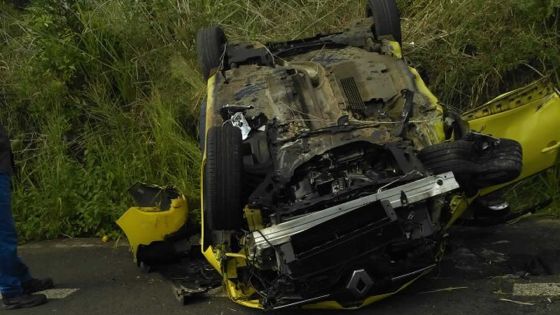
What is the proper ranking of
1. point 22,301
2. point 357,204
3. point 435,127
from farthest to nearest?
point 22,301, point 435,127, point 357,204

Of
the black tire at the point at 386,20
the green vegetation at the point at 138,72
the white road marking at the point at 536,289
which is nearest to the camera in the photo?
the white road marking at the point at 536,289

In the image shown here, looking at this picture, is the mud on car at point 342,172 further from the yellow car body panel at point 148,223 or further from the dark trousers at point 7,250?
the dark trousers at point 7,250

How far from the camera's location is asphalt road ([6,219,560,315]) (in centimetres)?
433

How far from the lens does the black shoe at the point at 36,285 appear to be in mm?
5312

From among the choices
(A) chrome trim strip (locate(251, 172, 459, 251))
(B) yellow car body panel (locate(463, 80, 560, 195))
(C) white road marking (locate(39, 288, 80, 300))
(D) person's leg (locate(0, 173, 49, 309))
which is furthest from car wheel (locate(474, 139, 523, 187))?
(D) person's leg (locate(0, 173, 49, 309))

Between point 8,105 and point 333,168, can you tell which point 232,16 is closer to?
point 8,105

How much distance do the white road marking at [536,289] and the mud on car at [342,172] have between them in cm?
55

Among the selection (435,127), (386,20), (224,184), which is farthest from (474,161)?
(386,20)

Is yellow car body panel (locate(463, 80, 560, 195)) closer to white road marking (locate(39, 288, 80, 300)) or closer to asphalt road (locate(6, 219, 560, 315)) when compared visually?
asphalt road (locate(6, 219, 560, 315))

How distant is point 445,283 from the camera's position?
4656 millimetres

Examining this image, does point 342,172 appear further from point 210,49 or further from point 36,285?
point 36,285

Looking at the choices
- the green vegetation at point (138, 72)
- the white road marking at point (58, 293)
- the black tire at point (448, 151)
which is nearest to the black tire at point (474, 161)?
the black tire at point (448, 151)

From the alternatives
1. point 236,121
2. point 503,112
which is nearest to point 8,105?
point 236,121

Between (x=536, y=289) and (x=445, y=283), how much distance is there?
56 centimetres
